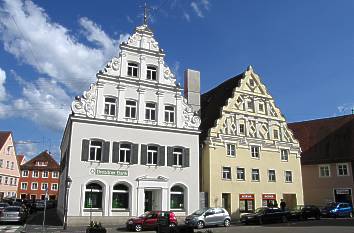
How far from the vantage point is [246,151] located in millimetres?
40562

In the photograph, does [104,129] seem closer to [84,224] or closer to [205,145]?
[84,224]

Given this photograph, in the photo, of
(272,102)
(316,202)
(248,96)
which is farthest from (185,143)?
(316,202)

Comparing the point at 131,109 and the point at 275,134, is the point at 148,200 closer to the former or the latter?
the point at 131,109

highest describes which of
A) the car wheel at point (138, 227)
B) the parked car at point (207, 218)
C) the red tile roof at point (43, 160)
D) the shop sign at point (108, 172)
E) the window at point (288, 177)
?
the red tile roof at point (43, 160)

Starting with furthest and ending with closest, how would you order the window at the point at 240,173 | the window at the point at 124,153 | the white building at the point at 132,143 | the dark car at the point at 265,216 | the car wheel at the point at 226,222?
1. the window at the point at 240,173
2. the dark car at the point at 265,216
3. the window at the point at 124,153
4. the car wheel at the point at 226,222
5. the white building at the point at 132,143

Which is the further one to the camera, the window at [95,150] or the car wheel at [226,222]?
the car wheel at [226,222]

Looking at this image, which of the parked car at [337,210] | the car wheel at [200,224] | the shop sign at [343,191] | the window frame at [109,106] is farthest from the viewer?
the shop sign at [343,191]

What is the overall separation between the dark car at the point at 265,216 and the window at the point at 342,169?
16.0m

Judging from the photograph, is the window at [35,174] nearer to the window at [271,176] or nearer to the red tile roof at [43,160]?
the red tile roof at [43,160]

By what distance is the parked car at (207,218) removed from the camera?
30484 mm

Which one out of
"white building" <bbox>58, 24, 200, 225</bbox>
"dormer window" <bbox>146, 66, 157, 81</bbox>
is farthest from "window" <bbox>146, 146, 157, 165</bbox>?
"dormer window" <bbox>146, 66, 157, 81</bbox>

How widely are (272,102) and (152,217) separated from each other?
2218cm

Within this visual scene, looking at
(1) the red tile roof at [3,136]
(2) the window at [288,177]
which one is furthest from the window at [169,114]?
(1) the red tile roof at [3,136]

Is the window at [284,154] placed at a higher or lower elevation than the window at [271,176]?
higher
